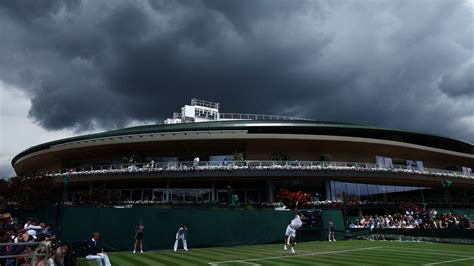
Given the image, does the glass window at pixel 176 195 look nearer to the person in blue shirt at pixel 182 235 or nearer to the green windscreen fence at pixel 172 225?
the green windscreen fence at pixel 172 225

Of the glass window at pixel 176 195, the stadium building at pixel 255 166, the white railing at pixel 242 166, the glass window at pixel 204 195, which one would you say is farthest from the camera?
the glass window at pixel 176 195

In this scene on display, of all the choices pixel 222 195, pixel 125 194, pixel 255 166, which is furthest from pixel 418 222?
pixel 125 194

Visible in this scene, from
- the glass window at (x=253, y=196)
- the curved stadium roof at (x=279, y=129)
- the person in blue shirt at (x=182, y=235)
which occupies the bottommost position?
the person in blue shirt at (x=182, y=235)

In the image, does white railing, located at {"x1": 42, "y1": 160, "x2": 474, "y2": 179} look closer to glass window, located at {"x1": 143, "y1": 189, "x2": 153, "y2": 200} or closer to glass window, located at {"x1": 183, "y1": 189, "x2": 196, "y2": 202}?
glass window, located at {"x1": 143, "y1": 189, "x2": 153, "y2": 200}

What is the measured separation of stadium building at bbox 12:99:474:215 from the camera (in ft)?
133

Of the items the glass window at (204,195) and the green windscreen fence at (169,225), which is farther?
the glass window at (204,195)

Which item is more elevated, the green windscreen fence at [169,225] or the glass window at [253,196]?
the glass window at [253,196]

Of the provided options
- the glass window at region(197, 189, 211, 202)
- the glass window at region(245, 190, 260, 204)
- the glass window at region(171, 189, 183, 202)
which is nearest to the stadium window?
the glass window at region(171, 189, 183, 202)

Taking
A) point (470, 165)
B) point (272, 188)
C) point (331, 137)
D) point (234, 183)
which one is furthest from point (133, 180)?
point (470, 165)

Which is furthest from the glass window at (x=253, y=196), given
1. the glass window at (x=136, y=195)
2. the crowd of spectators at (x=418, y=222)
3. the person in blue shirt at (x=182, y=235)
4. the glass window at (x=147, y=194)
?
the person in blue shirt at (x=182, y=235)

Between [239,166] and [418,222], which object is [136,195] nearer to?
[239,166]

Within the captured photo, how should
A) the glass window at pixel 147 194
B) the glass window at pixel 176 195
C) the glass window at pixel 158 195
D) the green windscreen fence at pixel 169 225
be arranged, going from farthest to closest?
the glass window at pixel 147 194, the glass window at pixel 158 195, the glass window at pixel 176 195, the green windscreen fence at pixel 169 225

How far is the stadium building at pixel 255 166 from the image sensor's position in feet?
133

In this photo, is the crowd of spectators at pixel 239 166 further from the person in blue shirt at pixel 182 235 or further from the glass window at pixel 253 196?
the person in blue shirt at pixel 182 235
